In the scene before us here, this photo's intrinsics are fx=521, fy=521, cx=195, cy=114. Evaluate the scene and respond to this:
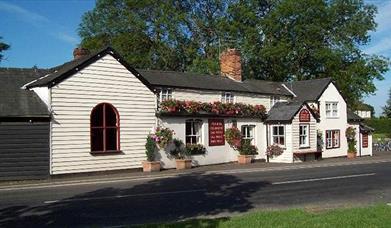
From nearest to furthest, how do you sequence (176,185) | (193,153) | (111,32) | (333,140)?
1. (176,185)
2. (193,153)
3. (333,140)
4. (111,32)

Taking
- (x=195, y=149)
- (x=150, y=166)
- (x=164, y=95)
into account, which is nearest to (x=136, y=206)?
(x=150, y=166)

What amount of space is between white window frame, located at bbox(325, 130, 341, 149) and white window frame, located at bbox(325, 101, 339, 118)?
117 centimetres

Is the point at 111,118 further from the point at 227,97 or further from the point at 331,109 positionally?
the point at 331,109

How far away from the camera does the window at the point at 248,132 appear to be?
32.8 meters

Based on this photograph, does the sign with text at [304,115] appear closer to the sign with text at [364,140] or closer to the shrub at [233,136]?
the shrub at [233,136]

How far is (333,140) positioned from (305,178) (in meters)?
18.7

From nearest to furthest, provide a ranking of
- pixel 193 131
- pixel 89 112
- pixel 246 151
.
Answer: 1. pixel 89 112
2. pixel 193 131
3. pixel 246 151

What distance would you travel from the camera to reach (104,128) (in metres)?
25.0

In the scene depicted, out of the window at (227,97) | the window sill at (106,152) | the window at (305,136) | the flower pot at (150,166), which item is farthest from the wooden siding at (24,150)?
the window at (305,136)

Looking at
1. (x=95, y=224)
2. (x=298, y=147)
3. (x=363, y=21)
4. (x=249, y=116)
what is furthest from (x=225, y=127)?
(x=363, y=21)

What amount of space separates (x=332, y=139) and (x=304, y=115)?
17.5 ft

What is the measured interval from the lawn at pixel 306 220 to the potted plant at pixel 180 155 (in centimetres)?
1675

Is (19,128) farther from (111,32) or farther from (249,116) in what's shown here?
(111,32)

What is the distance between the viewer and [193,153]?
2902 centimetres
